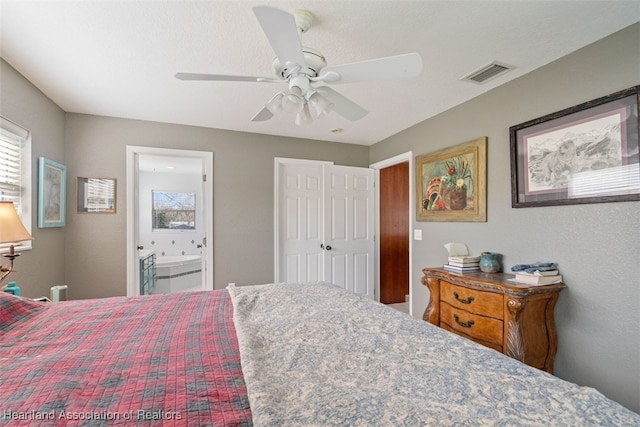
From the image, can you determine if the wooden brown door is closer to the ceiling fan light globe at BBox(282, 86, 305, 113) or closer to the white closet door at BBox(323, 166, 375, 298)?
the white closet door at BBox(323, 166, 375, 298)

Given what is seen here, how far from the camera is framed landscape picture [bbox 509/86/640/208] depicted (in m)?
1.68

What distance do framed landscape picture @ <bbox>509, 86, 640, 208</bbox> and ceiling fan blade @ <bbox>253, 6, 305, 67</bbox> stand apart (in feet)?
6.01

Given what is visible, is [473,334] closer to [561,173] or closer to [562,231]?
[562,231]

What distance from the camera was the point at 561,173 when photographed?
6.62ft

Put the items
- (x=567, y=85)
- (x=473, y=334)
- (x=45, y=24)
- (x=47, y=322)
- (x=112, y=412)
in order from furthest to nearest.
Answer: (x=473, y=334) → (x=567, y=85) → (x=45, y=24) → (x=47, y=322) → (x=112, y=412)

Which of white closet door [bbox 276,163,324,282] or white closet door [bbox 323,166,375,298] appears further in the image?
white closet door [bbox 323,166,375,298]

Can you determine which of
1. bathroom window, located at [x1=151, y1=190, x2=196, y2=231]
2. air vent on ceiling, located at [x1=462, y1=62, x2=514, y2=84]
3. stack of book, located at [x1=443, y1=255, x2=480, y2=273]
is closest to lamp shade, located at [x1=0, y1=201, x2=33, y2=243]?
stack of book, located at [x1=443, y1=255, x2=480, y2=273]

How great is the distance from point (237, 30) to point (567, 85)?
2176mm

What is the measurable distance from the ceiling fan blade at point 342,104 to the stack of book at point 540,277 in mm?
1535

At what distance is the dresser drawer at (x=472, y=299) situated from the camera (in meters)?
2.04

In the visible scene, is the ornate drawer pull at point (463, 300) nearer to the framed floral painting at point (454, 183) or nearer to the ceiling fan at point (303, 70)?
the framed floral painting at point (454, 183)

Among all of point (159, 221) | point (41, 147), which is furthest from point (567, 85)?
point (159, 221)

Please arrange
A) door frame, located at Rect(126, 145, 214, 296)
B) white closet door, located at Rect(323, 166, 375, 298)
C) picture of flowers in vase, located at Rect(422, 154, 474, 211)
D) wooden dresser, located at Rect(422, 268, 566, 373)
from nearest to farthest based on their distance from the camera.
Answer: wooden dresser, located at Rect(422, 268, 566, 373) < picture of flowers in vase, located at Rect(422, 154, 474, 211) < door frame, located at Rect(126, 145, 214, 296) < white closet door, located at Rect(323, 166, 375, 298)

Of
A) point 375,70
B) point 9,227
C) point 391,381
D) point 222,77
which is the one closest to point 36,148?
point 9,227
